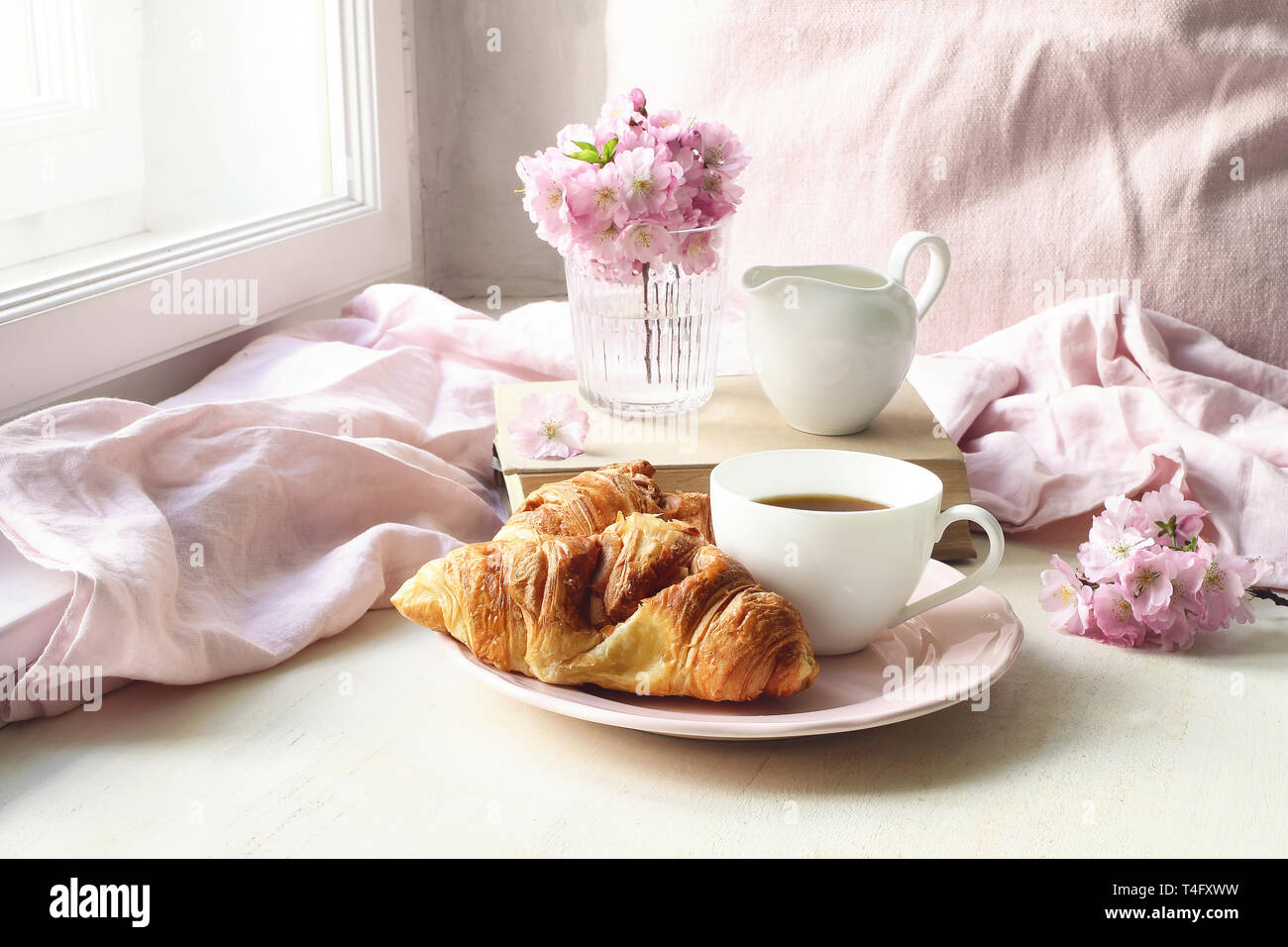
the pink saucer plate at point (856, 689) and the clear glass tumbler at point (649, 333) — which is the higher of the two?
the clear glass tumbler at point (649, 333)

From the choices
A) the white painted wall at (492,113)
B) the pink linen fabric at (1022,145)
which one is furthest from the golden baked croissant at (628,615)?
the white painted wall at (492,113)

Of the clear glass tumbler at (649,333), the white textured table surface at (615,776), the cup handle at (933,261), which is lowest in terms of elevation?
the white textured table surface at (615,776)

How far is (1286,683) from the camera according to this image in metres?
0.73

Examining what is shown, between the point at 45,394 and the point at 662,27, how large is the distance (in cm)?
73

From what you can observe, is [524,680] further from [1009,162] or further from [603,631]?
[1009,162]

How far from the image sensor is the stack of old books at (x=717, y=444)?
0.87 m

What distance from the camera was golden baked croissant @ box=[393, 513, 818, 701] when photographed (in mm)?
621

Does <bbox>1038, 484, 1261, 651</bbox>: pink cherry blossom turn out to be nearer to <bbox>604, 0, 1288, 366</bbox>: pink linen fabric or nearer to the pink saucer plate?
the pink saucer plate

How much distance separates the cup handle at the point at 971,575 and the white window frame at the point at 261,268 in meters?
0.64

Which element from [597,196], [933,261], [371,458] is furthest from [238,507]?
[933,261]

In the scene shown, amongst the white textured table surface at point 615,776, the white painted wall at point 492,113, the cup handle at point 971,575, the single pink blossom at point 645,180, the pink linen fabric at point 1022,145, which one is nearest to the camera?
the white textured table surface at point 615,776

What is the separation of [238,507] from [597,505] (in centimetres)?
25

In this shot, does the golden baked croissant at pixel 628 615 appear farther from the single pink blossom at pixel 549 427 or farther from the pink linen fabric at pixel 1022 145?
the pink linen fabric at pixel 1022 145

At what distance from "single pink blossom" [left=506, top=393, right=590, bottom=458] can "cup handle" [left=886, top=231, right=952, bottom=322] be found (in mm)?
252
